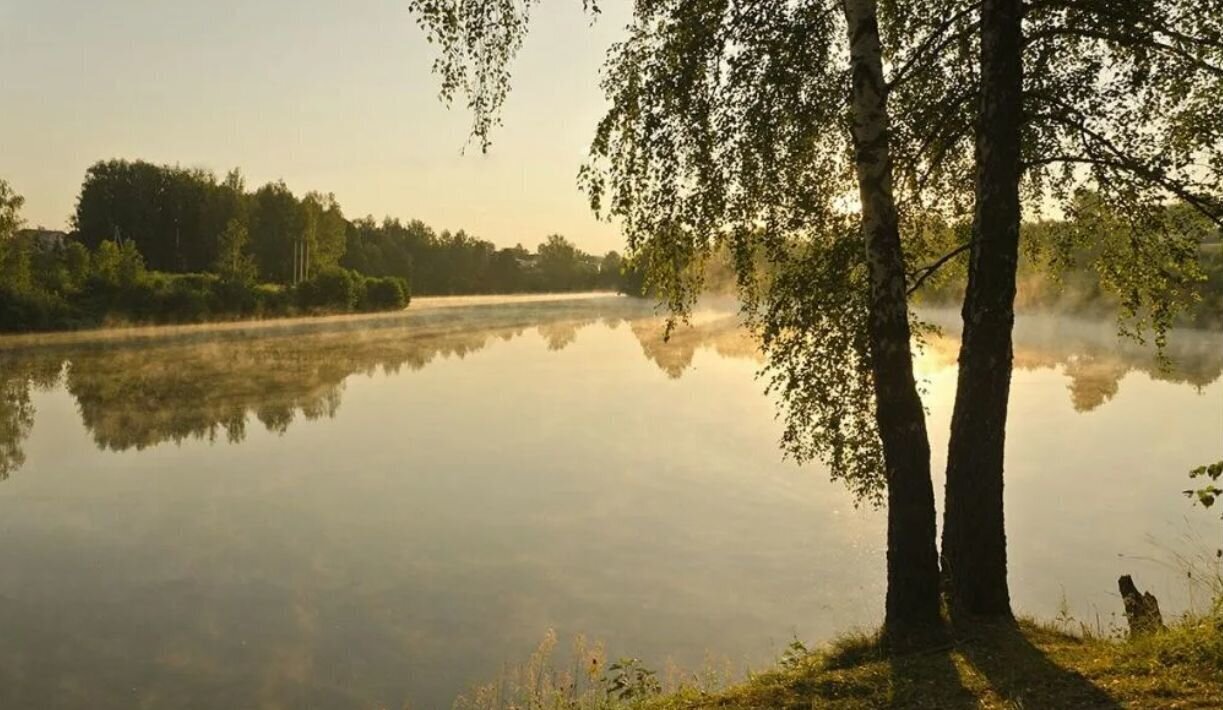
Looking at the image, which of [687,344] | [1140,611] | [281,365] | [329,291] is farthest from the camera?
[329,291]

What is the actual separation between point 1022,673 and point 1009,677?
14 cm

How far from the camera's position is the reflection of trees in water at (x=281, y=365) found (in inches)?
909

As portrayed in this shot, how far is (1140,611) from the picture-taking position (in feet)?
24.2

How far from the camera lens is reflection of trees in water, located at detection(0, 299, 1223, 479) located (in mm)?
23094

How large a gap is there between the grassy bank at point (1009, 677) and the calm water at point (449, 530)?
239cm

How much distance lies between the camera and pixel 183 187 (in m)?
87.3

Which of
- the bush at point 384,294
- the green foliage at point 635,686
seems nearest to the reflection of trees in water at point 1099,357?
the green foliage at point 635,686

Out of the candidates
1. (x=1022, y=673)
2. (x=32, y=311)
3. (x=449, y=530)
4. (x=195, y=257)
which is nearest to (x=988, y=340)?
(x=1022, y=673)

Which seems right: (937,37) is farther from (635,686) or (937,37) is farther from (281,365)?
(281,365)

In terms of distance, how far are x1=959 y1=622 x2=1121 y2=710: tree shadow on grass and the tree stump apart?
0.95 meters

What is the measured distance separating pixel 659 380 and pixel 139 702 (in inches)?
1062

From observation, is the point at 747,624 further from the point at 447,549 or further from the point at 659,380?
the point at 659,380

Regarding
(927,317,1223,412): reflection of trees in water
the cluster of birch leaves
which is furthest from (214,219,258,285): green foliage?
the cluster of birch leaves

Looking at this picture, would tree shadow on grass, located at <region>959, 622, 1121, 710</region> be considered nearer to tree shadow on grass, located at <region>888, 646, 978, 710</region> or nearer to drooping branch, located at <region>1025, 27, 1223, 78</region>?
tree shadow on grass, located at <region>888, 646, 978, 710</region>
